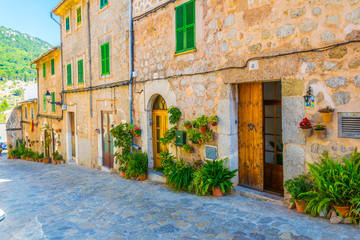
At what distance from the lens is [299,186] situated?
4.64 m

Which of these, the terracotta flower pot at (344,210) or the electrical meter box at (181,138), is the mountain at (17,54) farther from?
the terracotta flower pot at (344,210)

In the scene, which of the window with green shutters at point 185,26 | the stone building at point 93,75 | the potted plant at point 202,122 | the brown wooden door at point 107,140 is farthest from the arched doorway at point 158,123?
the brown wooden door at point 107,140

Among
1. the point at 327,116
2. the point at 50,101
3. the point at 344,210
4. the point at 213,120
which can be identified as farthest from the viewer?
the point at 50,101

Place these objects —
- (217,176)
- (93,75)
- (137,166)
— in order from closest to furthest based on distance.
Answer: (217,176), (137,166), (93,75)

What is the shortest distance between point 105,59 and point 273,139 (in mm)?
7654

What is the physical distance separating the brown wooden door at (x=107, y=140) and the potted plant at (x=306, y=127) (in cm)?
775

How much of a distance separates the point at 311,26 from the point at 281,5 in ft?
2.32

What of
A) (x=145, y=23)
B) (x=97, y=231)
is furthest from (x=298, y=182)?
(x=145, y=23)

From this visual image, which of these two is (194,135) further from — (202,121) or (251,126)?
(251,126)

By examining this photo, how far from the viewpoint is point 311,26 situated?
4590 mm

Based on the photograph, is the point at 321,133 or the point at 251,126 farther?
the point at 251,126

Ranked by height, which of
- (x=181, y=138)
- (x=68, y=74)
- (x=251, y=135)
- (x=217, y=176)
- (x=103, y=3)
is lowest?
(x=217, y=176)

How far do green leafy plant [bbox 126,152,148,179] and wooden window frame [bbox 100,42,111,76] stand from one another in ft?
13.1

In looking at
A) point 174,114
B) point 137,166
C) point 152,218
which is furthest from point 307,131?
point 137,166
